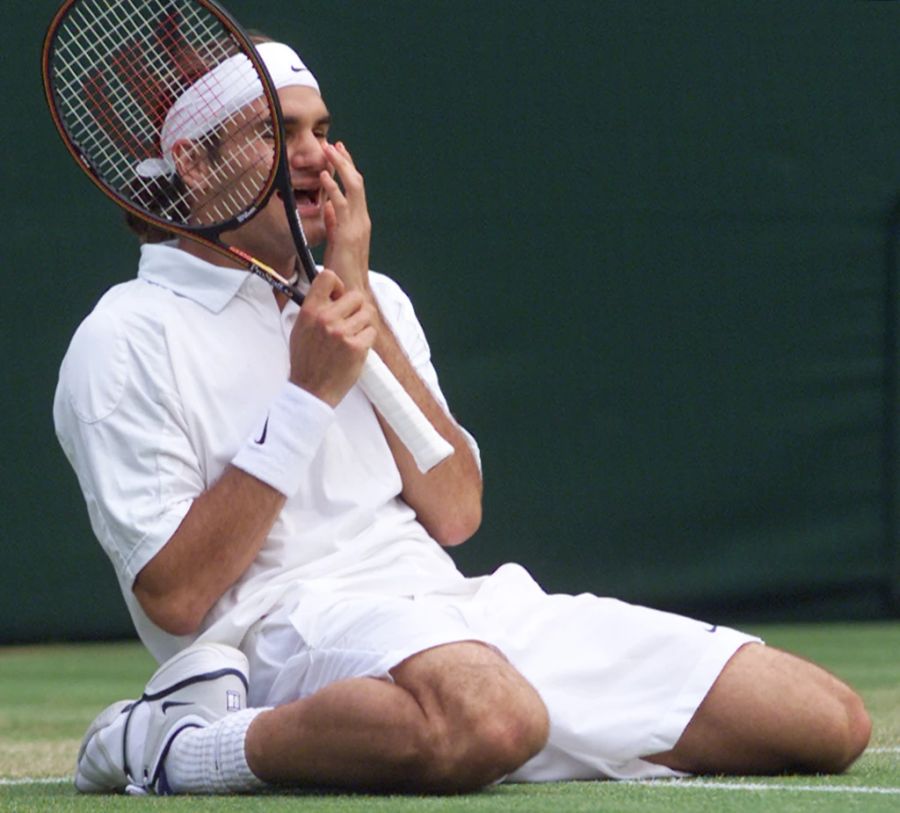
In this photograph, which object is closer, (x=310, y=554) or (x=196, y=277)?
(x=310, y=554)

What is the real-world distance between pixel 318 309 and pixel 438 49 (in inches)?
124

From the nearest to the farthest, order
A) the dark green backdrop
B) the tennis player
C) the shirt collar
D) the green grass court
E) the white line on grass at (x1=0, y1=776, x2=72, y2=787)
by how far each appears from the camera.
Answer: the green grass court, the tennis player, the shirt collar, the white line on grass at (x1=0, y1=776, x2=72, y2=787), the dark green backdrop

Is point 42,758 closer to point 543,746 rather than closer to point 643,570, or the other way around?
point 543,746

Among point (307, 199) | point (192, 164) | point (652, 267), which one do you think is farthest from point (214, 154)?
point (652, 267)

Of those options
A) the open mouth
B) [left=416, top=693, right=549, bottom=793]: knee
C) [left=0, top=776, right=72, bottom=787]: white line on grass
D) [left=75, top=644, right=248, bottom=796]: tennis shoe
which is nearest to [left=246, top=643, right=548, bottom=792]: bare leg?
[left=416, top=693, right=549, bottom=793]: knee

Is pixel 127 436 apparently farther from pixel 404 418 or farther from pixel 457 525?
pixel 457 525

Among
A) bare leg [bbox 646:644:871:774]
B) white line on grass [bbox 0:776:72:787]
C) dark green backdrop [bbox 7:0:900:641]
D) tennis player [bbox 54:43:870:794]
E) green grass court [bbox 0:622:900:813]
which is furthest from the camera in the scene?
dark green backdrop [bbox 7:0:900:641]

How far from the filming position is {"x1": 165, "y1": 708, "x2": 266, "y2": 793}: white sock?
2.71 meters

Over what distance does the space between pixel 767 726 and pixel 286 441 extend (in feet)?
2.59

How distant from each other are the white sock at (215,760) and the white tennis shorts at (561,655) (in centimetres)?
14

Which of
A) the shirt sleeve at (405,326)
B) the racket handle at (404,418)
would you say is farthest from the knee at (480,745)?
the shirt sleeve at (405,326)

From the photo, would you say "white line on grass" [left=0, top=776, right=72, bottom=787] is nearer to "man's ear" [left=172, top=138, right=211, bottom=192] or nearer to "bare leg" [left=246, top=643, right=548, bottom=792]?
"bare leg" [left=246, top=643, right=548, bottom=792]

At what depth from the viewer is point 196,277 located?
3.07m

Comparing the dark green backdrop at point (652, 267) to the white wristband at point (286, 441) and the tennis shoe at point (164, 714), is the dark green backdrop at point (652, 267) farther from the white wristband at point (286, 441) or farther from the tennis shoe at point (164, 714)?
the white wristband at point (286, 441)
